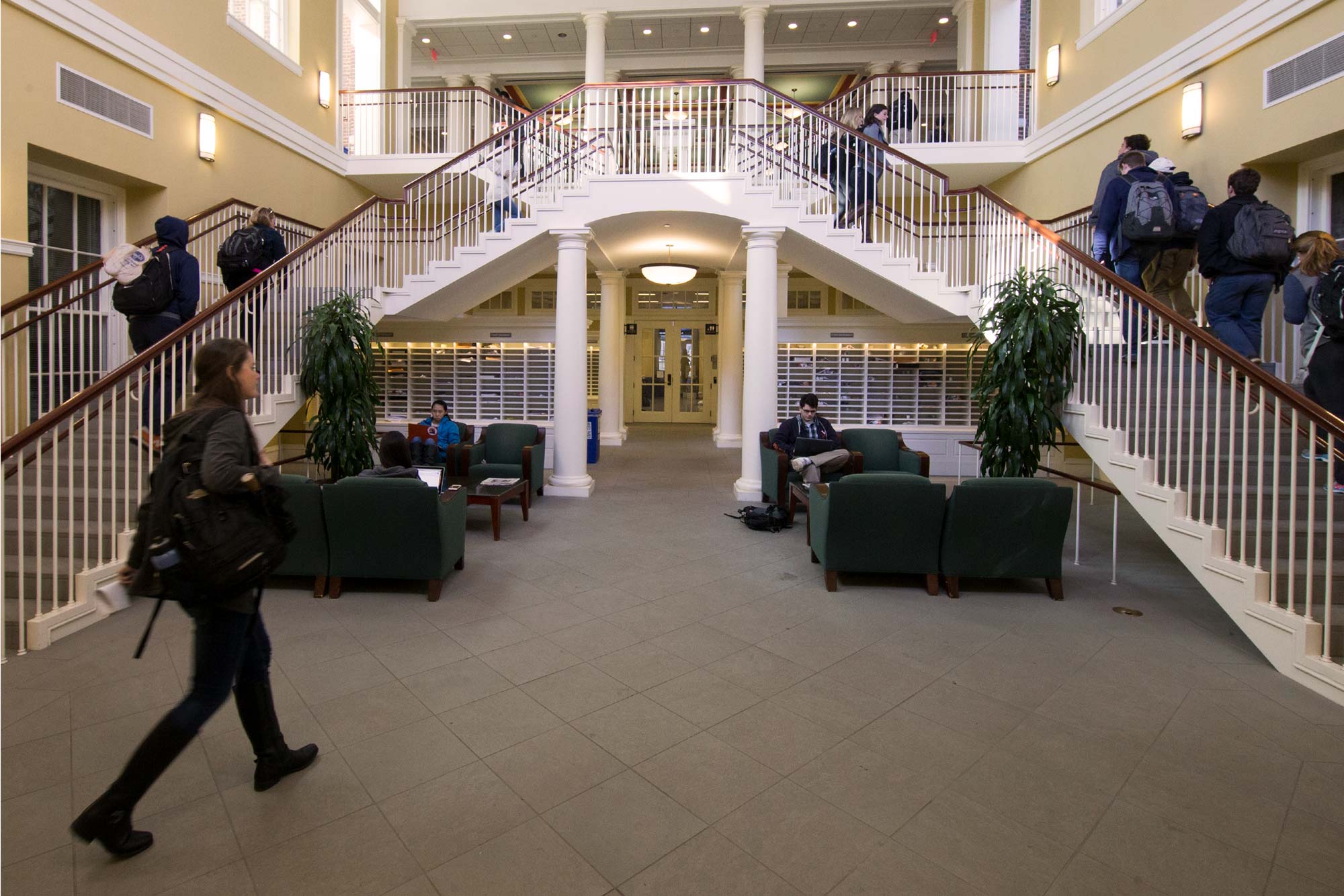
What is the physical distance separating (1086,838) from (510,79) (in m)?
15.8

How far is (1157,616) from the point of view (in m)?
4.61

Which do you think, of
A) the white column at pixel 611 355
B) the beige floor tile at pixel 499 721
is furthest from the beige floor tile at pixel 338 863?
the white column at pixel 611 355

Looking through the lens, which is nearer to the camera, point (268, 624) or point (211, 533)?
point (211, 533)

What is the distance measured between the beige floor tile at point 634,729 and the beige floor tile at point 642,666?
0.70 ft

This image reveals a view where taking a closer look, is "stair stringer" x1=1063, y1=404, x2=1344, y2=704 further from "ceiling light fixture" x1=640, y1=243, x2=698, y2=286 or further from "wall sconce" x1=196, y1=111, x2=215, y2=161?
"wall sconce" x1=196, y1=111, x2=215, y2=161

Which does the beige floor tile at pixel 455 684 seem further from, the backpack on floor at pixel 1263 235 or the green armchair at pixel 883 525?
the backpack on floor at pixel 1263 235

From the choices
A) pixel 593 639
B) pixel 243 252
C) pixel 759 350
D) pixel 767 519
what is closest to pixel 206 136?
pixel 243 252

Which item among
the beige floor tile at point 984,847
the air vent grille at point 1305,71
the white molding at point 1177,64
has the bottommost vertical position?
the beige floor tile at point 984,847

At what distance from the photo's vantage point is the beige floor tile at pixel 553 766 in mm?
2594

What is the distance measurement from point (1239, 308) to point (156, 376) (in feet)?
25.2

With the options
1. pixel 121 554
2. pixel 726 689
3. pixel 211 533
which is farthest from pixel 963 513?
pixel 121 554

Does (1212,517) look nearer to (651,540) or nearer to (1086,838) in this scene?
(1086,838)

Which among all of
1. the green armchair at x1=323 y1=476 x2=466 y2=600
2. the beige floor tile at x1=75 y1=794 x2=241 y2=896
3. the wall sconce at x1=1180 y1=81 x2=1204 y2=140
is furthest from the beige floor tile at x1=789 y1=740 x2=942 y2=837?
the wall sconce at x1=1180 y1=81 x2=1204 y2=140

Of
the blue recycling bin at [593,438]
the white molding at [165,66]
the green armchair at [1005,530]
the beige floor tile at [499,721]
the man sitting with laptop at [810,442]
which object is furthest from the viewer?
the blue recycling bin at [593,438]
